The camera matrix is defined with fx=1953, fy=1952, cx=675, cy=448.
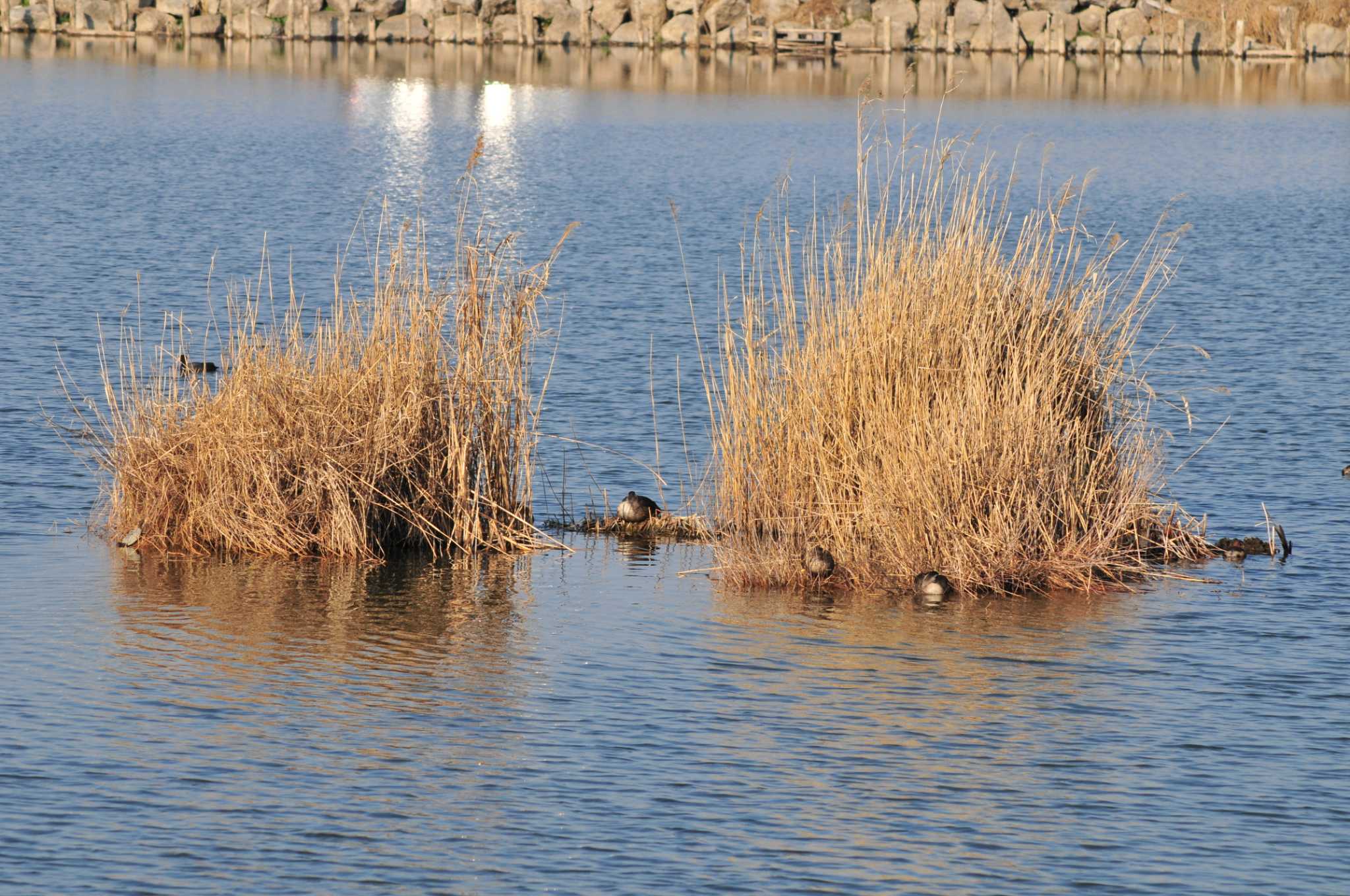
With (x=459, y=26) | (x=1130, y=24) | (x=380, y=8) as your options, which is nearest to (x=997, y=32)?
(x=1130, y=24)

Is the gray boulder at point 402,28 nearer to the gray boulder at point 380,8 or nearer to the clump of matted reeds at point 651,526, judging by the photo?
the gray boulder at point 380,8

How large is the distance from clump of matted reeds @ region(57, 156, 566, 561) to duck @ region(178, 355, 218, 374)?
11cm

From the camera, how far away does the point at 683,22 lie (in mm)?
73188

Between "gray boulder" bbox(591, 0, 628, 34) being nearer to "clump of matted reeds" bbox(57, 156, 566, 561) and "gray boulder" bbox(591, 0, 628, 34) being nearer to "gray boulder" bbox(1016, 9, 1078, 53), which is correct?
"gray boulder" bbox(1016, 9, 1078, 53)

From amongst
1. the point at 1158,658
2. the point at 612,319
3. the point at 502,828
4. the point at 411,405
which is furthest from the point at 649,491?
the point at 612,319

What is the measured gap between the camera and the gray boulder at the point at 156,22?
72.3 m

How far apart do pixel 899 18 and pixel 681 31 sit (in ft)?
26.8

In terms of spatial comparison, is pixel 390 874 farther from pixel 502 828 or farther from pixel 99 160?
pixel 99 160

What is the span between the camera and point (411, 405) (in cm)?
1094

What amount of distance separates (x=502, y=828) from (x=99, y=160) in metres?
29.0

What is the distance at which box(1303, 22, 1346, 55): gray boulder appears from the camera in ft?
240

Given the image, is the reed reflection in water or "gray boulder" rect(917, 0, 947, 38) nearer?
the reed reflection in water

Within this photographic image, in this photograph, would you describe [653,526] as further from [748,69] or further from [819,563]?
[748,69]

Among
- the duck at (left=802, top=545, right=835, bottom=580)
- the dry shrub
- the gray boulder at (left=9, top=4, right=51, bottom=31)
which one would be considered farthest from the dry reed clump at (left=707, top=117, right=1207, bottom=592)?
the dry shrub
